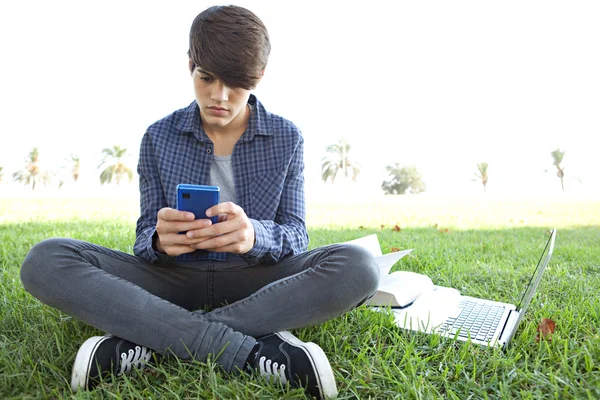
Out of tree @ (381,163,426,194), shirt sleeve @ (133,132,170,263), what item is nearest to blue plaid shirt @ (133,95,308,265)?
shirt sleeve @ (133,132,170,263)

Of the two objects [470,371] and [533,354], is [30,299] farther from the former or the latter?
[533,354]

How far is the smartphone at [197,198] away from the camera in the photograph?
4.64ft

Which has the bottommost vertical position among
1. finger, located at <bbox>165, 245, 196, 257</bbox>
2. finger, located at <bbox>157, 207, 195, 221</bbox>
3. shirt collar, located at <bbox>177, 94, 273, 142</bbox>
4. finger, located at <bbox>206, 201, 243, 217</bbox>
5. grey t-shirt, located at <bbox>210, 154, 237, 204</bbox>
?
finger, located at <bbox>165, 245, 196, 257</bbox>

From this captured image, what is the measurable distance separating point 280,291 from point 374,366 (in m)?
0.39

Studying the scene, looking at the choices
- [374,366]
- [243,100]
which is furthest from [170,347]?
[243,100]

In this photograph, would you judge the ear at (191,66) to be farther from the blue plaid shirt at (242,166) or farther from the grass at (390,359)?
the grass at (390,359)

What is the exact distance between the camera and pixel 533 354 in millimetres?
1585

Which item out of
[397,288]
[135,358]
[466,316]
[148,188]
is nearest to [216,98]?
[148,188]

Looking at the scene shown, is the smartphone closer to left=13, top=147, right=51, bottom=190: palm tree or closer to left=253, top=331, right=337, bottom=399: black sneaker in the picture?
left=253, top=331, right=337, bottom=399: black sneaker

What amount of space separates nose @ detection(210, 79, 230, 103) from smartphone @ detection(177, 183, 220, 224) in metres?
0.55

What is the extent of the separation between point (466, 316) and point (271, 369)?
37.2 inches

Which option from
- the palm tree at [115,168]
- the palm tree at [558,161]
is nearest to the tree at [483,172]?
the palm tree at [558,161]

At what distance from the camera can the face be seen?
1.84 metres

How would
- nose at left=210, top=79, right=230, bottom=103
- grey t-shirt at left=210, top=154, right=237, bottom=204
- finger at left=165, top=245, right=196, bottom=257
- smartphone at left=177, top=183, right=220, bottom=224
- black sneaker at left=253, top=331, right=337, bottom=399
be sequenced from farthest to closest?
grey t-shirt at left=210, top=154, right=237, bottom=204 < nose at left=210, top=79, right=230, bottom=103 < finger at left=165, top=245, right=196, bottom=257 < smartphone at left=177, top=183, right=220, bottom=224 < black sneaker at left=253, top=331, right=337, bottom=399
